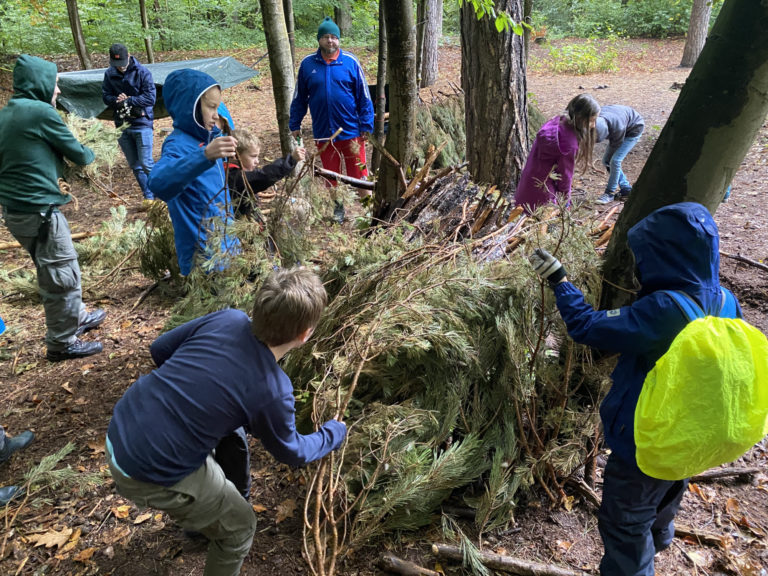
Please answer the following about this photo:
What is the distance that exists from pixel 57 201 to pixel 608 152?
5948 millimetres

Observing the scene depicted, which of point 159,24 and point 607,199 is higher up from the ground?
point 159,24

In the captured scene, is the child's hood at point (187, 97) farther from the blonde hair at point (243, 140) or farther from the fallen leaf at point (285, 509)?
the fallen leaf at point (285, 509)

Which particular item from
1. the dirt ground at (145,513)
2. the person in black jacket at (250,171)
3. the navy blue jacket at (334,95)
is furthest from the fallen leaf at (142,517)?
the navy blue jacket at (334,95)

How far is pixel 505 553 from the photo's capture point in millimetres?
2459

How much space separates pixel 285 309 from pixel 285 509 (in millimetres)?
1458

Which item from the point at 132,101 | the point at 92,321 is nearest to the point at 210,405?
the point at 92,321

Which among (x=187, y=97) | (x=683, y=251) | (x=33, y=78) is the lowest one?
(x=683, y=251)

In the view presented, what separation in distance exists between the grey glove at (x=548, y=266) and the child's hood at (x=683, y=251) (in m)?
0.33

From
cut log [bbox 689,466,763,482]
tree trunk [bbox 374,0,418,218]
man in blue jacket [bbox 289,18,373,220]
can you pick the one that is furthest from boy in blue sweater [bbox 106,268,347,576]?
man in blue jacket [bbox 289,18,373,220]

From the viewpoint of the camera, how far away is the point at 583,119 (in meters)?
3.94

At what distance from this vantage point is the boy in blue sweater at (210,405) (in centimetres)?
169

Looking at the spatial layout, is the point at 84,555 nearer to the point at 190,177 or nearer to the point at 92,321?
the point at 190,177

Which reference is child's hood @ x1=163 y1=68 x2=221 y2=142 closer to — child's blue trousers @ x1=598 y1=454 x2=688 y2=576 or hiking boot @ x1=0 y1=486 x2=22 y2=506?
hiking boot @ x1=0 y1=486 x2=22 y2=506

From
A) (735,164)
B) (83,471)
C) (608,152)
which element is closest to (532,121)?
(608,152)
